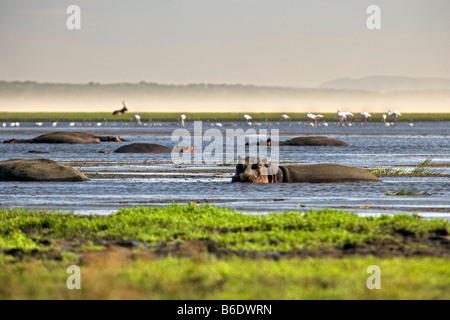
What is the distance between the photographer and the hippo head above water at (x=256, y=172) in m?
26.9

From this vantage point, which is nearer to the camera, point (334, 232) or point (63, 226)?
point (334, 232)

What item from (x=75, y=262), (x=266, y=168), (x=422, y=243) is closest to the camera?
(x=75, y=262)

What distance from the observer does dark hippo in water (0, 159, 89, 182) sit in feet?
90.5

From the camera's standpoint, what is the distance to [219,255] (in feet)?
42.8

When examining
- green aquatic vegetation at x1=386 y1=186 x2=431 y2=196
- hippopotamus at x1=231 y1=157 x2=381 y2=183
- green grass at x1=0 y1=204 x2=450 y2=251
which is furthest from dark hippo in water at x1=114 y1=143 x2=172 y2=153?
green grass at x1=0 y1=204 x2=450 y2=251

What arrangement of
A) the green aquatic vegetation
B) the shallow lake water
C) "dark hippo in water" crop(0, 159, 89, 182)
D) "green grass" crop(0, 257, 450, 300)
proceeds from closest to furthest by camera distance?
"green grass" crop(0, 257, 450, 300) < the shallow lake water < the green aquatic vegetation < "dark hippo in water" crop(0, 159, 89, 182)

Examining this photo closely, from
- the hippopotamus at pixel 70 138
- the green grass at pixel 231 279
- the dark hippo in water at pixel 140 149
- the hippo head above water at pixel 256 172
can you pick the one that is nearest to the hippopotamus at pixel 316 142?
the dark hippo in water at pixel 140 149

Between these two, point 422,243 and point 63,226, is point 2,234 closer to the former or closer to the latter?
point 63,226

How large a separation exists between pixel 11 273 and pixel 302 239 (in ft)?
15.0

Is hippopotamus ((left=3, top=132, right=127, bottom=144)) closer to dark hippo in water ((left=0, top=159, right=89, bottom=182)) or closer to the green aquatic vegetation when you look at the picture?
dark hippo in water ((left=0, top=159, right=89, bottom=182))

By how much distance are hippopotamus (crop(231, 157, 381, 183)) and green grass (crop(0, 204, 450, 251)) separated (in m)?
9.23

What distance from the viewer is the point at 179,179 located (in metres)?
29.4

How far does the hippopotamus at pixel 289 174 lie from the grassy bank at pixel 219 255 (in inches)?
347

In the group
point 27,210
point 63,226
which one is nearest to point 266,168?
point 27,210
